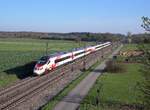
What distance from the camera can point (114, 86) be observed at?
40625 millimetres

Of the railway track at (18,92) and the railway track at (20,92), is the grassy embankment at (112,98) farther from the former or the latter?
the railway track at (18,92)

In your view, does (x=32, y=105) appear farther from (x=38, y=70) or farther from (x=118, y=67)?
(x=118, y=67)

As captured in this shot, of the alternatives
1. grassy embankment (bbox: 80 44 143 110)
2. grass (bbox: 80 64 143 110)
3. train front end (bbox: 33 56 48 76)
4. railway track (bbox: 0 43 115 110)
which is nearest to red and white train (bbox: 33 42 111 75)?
train front end (bbox: 33 56 48 76)

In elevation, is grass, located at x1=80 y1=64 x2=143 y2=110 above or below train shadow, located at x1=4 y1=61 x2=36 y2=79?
above

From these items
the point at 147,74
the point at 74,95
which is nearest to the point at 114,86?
the point at 74,95

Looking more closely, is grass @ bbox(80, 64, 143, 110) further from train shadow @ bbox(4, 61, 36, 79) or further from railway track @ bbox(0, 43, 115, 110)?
train shadow @ bbox(4, 61, 36, 79)

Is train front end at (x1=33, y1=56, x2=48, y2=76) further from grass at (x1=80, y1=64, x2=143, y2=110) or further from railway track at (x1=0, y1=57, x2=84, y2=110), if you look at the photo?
grass at (x1=80, y1=64, x2=143, y2=110)

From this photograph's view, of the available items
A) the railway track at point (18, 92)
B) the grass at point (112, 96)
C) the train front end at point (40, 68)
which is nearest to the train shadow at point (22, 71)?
the train front end at point (40, 68)

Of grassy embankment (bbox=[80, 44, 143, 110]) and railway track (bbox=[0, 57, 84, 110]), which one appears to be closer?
grassy embankment (bbox=[80, 44, 143, 110])

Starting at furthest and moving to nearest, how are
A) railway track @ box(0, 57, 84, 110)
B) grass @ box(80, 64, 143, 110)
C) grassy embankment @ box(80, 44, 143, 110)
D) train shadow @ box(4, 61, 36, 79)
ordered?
train shadow @ box(4, 61, 36, 79) → railway track @ box(0, 57, 84, 110) → grass @ box(80, 64, 143, 110) → grassy embankment @ box(80, 44, 143, 110)

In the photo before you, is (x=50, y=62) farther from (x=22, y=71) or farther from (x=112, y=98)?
(x=112, y=98)

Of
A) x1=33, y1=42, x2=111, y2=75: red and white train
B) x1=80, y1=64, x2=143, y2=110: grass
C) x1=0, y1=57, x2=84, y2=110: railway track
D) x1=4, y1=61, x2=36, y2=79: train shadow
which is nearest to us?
x1=80, y1=64, x2=143, y2=110: grass

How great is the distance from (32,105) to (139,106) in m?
7.75

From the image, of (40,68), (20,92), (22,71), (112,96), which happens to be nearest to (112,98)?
(112,96)
